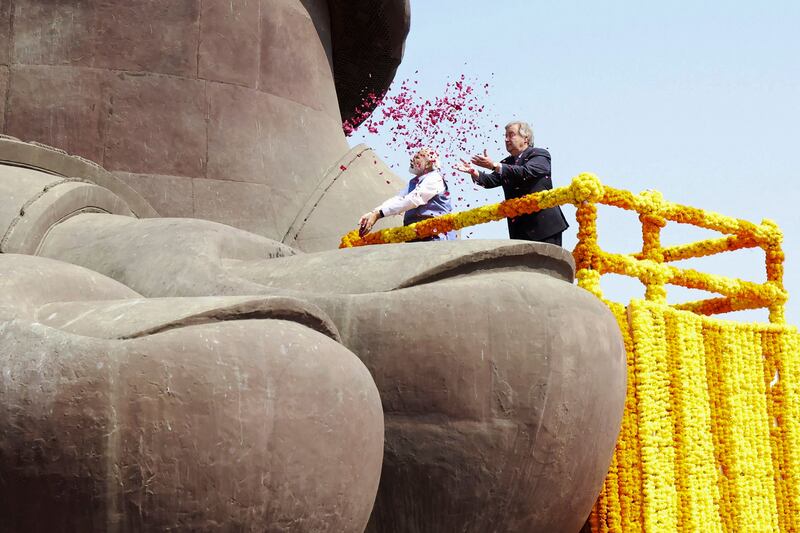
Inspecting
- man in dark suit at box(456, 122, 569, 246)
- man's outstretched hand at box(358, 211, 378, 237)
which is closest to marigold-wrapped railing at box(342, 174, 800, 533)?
man's outstretched hand at box(358, 211, 378, 237)

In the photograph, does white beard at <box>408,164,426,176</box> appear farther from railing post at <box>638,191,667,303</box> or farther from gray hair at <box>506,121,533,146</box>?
railing post at <box>638,191,667,303</box>

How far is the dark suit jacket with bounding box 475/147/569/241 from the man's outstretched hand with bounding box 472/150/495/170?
6 cm

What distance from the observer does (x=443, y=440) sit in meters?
5.06

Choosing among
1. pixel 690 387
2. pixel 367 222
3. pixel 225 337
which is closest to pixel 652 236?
pixel 690 387

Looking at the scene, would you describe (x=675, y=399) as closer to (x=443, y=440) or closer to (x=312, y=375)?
(x=443, y=440)

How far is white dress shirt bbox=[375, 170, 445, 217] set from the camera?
7500 mm

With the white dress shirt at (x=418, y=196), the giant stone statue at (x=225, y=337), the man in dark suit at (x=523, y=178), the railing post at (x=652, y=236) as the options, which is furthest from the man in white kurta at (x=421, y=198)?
the railing post at (x=652, y=236)

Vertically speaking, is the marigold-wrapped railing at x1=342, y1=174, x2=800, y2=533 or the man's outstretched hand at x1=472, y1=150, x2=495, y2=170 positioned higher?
the man's outstretched hand at x1=472, y1=150, x2=495, y2=170

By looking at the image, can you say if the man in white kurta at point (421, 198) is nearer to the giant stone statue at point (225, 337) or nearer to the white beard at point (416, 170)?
the white beard at point (416, 170)

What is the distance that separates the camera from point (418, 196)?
7.50 meters

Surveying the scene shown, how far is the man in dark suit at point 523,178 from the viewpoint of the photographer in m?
6.91

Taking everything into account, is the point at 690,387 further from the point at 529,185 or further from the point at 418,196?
the point at 418,196

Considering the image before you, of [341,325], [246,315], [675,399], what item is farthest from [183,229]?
[675,399]

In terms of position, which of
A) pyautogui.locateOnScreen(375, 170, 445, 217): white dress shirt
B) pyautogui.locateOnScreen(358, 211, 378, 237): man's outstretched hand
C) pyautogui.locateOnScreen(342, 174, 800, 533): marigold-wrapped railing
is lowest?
pyautogui.locateOnScreen(342, 174, 800, 533): marigold-wrapped railing
